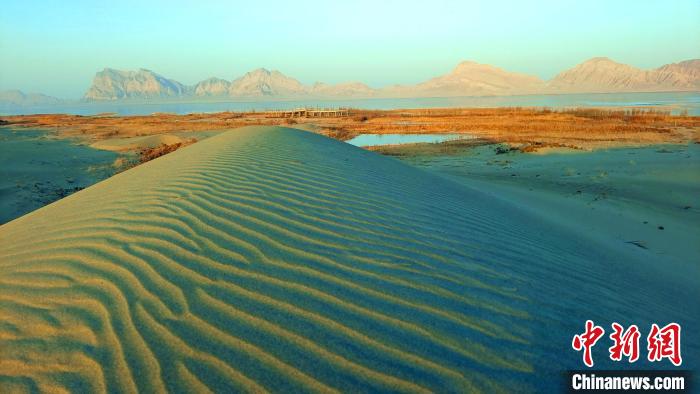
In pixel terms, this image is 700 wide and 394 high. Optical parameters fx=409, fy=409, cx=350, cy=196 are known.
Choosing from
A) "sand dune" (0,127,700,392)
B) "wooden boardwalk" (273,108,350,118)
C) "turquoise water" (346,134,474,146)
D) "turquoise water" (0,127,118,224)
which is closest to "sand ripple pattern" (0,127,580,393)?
"sand dune" (0,127,700,392)

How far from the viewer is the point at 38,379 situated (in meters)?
1.81

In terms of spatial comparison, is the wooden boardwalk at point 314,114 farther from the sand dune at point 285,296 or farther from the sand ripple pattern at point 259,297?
the sand ripple pattern at point 259,297

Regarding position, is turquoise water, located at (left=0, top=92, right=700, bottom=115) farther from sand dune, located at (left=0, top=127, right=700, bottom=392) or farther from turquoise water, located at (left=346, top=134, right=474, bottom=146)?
sand dune, located at (left=0, top=127, right=700, bottom=392)

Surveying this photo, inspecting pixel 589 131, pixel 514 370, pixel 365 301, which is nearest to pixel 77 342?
pixel 365 301

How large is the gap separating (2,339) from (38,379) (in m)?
0.46

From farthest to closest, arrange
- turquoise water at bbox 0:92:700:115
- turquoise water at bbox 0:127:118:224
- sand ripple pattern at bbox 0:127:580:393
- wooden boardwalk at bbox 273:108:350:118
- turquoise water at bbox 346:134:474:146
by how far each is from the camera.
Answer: turquoise water at bbox 0:92:700:115 < wooden boardwalk at bbox 273:108:350:118 < turquoise water at bbox 346:134:474:146 < turquoise water at bbox 0:127:118:224 < sand ripple pattern at bbox 0:127:580:393

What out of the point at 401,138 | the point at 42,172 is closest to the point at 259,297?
the point at 42,172

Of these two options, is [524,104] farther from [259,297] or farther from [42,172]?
[259,297]

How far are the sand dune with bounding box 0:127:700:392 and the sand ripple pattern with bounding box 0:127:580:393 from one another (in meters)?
0.01

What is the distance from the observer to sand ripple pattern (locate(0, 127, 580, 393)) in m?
1.84

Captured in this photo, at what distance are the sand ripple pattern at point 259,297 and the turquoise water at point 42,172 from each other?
17.7 ft

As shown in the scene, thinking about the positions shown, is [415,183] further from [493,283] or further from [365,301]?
[365,301]

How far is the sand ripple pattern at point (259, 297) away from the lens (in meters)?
1.84

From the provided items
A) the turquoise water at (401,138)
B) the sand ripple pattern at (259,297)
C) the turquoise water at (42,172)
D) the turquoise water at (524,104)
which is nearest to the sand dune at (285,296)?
the sand ripple pattern at (259,297)
